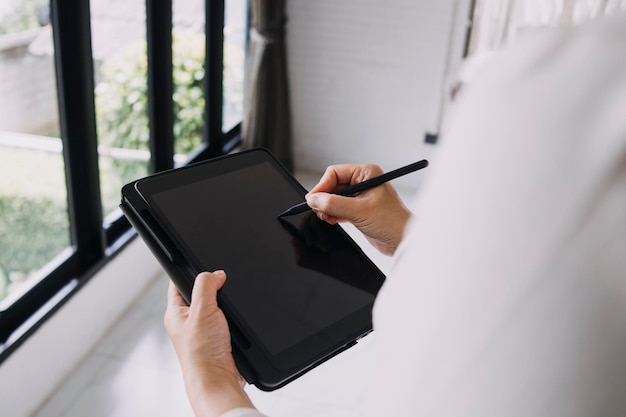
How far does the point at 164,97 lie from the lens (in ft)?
8.07

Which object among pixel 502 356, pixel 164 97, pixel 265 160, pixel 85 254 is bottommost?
pixel 85 254

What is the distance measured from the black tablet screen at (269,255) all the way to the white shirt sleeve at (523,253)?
36 cm

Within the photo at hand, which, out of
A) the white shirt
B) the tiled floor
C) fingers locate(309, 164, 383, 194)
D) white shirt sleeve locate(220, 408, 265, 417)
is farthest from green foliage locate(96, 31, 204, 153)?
the white shirt

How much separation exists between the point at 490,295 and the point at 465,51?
10.4ft

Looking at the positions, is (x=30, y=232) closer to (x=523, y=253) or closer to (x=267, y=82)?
(x=267, y=82)

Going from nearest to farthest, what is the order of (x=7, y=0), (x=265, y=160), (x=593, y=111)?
(x=593, y=111), (x=265, y=160), (x=7, y=0)

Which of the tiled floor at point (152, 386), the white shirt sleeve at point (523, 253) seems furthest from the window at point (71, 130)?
the white shirt sleeve at point (523, 253)

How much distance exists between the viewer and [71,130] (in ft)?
6.21

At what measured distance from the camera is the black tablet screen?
0.77m

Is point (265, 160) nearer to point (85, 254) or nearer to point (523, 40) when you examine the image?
point (523, 40)

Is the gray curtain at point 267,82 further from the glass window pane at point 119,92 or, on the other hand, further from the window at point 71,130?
the glass window pane at point 119,92

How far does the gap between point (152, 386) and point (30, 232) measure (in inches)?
23.5

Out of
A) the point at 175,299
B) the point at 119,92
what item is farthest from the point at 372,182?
the point at 119,92

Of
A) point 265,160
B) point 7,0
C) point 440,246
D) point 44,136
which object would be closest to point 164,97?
point 44,136
